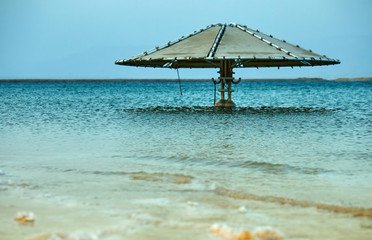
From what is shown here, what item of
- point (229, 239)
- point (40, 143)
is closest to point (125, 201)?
point (229, 239)

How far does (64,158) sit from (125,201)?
14.5ft

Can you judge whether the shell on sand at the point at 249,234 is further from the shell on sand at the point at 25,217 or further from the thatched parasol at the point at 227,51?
the thatched parasol at the point at 227,51

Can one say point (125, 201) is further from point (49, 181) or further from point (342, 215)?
point (342, 215)

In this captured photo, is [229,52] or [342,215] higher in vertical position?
[229,52]

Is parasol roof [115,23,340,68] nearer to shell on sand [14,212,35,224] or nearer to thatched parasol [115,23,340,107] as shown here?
thatched parasol [115,23,340,107]

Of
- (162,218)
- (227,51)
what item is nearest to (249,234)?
(162,218)

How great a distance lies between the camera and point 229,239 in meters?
4.33

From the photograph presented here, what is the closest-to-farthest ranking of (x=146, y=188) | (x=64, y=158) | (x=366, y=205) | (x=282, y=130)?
(x=366, y=205) < (x=146, y=188) < (x=64, y=158) < (x=282, y=130)

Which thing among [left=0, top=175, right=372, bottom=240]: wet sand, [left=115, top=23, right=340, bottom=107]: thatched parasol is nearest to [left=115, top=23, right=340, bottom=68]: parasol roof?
[left=115, top=23, right=340, bottom=107]: thatched parasol

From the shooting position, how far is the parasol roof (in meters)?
24.0

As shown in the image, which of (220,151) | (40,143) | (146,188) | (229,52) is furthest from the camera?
(229,52)

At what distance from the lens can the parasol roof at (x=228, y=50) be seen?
24.0 meters

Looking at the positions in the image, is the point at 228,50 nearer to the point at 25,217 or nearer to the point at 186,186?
the point at 186,186

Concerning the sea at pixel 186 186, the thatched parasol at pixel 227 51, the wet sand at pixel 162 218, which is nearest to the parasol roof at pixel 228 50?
the thatched parasol at pixel 227 51
